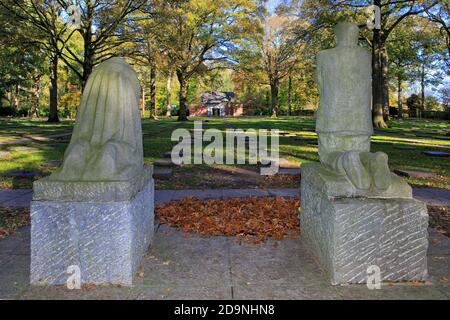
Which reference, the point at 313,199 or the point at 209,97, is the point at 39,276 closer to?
the point at 313,199

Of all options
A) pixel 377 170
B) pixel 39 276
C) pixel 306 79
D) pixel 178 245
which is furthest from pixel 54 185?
pixel 306 79

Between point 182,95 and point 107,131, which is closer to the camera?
point 107,131

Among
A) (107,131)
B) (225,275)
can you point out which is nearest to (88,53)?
(107,131)

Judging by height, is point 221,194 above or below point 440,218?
above

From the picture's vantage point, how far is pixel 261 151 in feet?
48.5

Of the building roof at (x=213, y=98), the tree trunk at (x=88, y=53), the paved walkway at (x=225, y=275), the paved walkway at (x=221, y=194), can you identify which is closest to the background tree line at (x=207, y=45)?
the tree trunk at (x=88, y=53)

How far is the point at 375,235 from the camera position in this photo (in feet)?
12.3

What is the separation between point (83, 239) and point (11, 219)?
9.64 feet

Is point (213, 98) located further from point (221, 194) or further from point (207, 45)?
point (221, 194)

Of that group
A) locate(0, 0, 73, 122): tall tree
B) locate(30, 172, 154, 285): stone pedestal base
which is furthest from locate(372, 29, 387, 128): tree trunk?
locate(30, 172, 154, 285): stone pedestal base

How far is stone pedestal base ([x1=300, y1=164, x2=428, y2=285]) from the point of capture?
371 centimetres

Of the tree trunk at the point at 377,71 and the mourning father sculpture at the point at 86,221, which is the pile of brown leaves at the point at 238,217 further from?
the tree trunk at the point at 377,71

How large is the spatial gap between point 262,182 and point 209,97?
78815mm

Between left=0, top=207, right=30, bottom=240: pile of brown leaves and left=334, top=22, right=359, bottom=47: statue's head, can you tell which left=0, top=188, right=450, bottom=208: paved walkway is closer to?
left=0, top=207, right=30, bottom=240: pile of brown leaves
